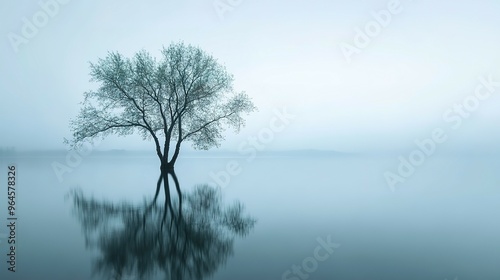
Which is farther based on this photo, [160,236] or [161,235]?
[161,235]

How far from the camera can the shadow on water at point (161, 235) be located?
573 centimetres

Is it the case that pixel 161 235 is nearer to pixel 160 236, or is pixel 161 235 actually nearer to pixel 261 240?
pixel 160 236

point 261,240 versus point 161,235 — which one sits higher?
point 161,235

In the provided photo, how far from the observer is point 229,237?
7992 mm

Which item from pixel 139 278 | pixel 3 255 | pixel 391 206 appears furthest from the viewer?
pixel 391 206

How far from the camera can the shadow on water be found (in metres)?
5.73

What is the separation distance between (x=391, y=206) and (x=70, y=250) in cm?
1104

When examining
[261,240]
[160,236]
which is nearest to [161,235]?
[160,236]

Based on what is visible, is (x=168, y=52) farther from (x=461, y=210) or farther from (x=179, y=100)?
(x=461, y=210)

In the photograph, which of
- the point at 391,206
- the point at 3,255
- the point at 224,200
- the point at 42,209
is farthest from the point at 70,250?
the point at 391,206

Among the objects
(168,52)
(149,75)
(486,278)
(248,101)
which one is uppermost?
(168,52)

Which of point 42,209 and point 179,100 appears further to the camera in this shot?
point 179,100

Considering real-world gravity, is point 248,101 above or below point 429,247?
above

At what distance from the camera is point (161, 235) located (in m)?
7.93
